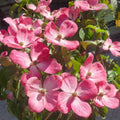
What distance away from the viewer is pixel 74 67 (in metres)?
0.46

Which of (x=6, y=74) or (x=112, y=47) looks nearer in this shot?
(x=6, y=74)

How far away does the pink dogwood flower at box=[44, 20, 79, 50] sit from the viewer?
17.2 inches

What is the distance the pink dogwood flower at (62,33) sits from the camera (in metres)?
0.44

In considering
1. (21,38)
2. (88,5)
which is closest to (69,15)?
(88,5)

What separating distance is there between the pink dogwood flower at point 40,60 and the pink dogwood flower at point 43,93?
2 centimetres

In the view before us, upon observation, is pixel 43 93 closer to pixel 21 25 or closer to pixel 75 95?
pixel 75 95

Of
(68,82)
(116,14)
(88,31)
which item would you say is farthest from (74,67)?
(116,14)

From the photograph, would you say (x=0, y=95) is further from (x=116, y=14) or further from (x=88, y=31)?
(x=116, y=14)

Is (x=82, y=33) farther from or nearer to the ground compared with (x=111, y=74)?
farther from the ground

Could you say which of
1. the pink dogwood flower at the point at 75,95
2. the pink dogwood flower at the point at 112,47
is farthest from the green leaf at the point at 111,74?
the pink dogwood flower at the point at 75,95

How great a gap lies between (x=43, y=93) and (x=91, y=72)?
0.12 metres

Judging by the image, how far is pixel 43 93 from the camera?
434 mm

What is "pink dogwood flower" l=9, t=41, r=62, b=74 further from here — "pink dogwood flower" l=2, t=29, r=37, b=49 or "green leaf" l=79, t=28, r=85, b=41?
"green leaf" l=79, t=28, r=85, b=41

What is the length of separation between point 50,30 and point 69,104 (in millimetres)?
170
